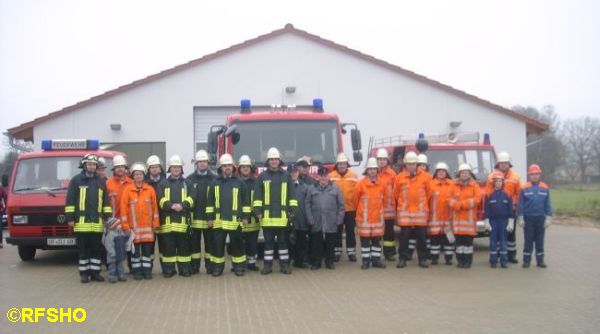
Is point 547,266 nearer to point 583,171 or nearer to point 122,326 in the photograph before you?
point 122,326

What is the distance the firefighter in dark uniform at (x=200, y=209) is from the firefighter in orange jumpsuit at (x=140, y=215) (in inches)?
24.8

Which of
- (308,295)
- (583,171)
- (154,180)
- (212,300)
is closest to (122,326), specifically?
(212,300)

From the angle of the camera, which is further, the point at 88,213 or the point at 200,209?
the point at 200,209

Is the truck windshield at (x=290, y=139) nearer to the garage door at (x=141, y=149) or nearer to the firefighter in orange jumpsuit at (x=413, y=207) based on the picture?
the firefighter in orange jumpsuit at (x=413, y=207)

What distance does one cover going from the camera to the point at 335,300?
25.4 feet

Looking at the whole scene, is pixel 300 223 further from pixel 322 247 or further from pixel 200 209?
pixel 200 209

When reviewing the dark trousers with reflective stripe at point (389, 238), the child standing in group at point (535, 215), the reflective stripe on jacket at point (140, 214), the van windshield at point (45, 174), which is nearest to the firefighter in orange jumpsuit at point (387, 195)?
the dark trousers with reflective stripe at point (389, 238)

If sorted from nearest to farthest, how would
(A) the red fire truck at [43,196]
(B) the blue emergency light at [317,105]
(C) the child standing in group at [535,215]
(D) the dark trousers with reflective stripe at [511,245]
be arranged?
(C) the child standing in group at [535,215] < (D) the dark trousers with reflective stripe at [511,245] < (A) the red fire truck at [43,196] < (B) the blue emergency light at [317,105]

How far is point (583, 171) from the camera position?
62406 millimetres

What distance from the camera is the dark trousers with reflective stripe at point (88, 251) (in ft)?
30.3

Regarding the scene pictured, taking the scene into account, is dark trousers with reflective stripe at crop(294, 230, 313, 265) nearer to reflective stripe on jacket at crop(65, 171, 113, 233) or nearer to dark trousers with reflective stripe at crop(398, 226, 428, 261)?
dark trousers with reflective stripe at crop(398, 226, 428, 261)

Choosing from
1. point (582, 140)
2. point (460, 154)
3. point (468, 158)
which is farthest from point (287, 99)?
point (582, 140)

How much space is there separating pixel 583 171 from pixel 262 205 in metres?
60.5

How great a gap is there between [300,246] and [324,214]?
77 centimetres
